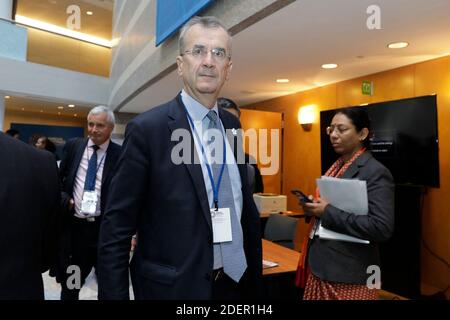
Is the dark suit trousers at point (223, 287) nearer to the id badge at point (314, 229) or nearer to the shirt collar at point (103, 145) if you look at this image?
the id badge at point (314, 229)

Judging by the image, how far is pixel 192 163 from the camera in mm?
1131

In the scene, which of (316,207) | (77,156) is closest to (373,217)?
(316,207)

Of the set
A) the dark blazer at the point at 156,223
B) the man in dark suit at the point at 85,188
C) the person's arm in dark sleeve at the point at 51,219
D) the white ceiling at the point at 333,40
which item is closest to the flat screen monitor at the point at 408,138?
the white ceiling at the point at 333,40

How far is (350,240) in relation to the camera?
168 cm

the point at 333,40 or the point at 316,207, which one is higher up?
the point at 333,40

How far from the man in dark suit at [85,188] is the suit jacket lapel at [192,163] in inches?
55.4

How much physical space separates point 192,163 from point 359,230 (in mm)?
954

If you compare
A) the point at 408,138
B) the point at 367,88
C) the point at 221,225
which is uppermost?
the point at 367,88

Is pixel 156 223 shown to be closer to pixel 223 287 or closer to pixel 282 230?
pixel 223 287

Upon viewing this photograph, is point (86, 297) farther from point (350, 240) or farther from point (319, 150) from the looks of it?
point (319, 150)

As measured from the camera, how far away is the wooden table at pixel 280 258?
214cm

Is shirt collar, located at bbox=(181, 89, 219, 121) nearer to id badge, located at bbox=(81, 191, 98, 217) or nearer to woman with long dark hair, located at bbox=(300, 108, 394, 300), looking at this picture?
woman with long dark hair, located at bbox=(300, 108, 394, 300)

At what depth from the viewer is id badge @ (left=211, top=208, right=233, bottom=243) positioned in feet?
3.81

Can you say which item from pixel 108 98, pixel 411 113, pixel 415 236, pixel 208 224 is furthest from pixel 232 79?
pixel 108 98
